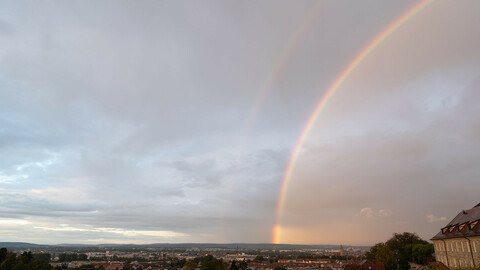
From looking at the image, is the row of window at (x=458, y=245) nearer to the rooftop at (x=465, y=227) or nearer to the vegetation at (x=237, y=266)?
the rooftop at (x=465, y=227)

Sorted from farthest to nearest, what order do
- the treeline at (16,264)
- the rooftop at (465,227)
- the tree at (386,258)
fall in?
the tree at (386,258)
the treeline at (16,264)
the rooftop at (465,227)

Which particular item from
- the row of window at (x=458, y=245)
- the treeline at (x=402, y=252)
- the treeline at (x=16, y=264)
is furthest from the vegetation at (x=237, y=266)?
the row of window at (x=458, y=245)

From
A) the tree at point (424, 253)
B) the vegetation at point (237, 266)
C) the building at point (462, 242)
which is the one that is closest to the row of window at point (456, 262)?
the building at point (462, 242)

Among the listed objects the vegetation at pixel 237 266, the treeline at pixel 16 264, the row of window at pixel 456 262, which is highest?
the row of window at pixel 456 262

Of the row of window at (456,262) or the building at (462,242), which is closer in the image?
the building at (462,242)

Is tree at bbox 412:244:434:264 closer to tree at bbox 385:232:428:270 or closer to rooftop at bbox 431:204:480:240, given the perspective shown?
tree at bbox 385:232:428:270

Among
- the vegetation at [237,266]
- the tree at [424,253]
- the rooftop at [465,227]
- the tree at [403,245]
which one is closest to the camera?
the rooftop at [465,227]

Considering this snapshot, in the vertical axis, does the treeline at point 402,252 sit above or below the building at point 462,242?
below
